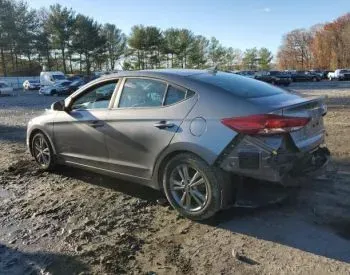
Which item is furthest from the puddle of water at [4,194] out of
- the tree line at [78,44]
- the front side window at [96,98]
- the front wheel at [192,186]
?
the tree line at [78,44]

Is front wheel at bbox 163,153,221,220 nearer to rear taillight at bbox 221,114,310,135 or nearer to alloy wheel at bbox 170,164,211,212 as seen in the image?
alloy wheel at bbox 170,164,211,212

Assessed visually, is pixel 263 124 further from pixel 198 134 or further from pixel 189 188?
pixel 189 188

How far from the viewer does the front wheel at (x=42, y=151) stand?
22.6 ft

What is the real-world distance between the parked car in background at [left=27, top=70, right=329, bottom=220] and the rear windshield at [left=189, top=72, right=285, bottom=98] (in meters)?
0.01

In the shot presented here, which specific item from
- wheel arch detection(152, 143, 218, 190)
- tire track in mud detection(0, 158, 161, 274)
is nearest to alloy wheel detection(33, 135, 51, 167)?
tire track in mud detection(0, 158, 161, 274)

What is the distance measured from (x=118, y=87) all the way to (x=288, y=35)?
12204cm

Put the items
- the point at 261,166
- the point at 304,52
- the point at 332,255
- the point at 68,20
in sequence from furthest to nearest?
the point at 304,52 < the point at 68,20 < the point at 261,166 < the point at 332,255

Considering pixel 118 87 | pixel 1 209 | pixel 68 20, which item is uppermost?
pixel 68 20

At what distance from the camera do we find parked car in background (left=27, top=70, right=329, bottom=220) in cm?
442

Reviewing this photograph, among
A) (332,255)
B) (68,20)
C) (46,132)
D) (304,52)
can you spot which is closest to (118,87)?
(46,132)

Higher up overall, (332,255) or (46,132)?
(46,132)

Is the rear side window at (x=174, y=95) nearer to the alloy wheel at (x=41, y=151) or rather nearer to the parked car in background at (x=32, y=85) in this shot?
the alloy wheel at (x=41, y=151)

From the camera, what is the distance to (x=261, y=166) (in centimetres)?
439

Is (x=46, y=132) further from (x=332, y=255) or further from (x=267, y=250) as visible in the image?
(x=332, y=255)
